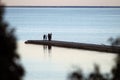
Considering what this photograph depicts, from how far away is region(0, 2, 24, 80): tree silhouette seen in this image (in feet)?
8.64

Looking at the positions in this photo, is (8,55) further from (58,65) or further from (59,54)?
(59,54)

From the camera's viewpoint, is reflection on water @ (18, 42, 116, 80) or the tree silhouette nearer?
the tree silhouette

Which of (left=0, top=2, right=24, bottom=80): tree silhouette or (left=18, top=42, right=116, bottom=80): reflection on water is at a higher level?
(left=0, top=2, right=24, bottom=80): tree silhouette

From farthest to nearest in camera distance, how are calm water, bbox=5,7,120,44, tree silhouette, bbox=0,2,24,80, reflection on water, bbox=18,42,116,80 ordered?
calm water, bbox=5,7,120,44
reflection on water, bbox=18,42,116,80
tree silhouette, bbox=0,2,24,80

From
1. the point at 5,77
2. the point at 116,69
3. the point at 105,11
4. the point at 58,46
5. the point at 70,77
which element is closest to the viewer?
the point at 5,77

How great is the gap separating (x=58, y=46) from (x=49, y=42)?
1438 millimetres

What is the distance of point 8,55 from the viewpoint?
105 inches

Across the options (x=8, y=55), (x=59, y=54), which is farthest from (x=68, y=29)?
(x=8, y=55)

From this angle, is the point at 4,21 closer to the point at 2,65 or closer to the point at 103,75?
the point at 2,65

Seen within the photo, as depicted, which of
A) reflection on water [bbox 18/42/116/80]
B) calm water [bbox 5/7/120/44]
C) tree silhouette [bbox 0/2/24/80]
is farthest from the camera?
calm water [bbox 5/7/120/44]

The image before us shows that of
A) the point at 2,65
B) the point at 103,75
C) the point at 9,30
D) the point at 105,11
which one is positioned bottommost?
the point at 105,11

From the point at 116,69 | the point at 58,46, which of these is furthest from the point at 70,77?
the point at 58,46

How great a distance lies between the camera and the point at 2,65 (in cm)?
263

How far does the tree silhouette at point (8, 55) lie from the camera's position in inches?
104
